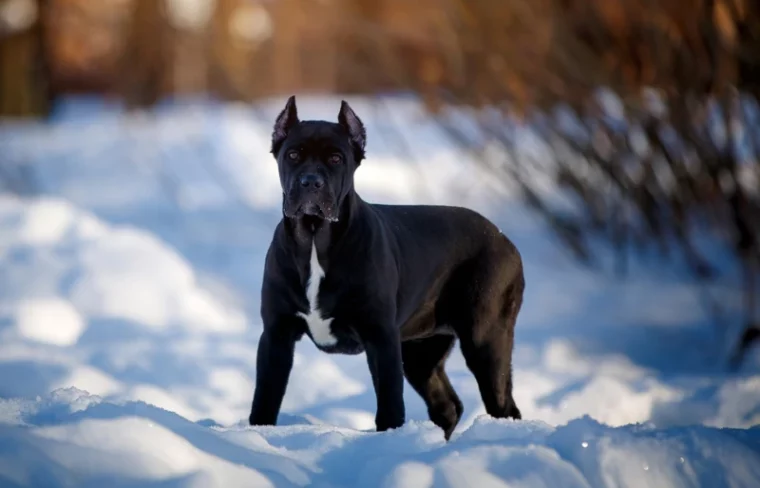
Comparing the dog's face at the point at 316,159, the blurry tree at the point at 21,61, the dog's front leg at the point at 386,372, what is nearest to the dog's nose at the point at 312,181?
the dog's face at the point at 316,159

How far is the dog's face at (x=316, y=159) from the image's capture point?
13.1ft

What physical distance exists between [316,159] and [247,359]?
2842 mm

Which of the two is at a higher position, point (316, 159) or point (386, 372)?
point (316, 159)

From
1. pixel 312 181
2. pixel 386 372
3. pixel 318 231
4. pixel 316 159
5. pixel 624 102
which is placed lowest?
pixel 386 372

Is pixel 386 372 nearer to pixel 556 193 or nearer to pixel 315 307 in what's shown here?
pixel 315 307

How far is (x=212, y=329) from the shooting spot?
297 inches

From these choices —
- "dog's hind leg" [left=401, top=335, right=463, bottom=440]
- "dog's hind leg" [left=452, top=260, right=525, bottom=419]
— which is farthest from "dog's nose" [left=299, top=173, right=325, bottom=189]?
"dog's hind leg" [left=401, top=335, right=463, bottom=440]

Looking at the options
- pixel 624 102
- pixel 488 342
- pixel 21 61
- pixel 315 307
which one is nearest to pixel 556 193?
pixel 624 102

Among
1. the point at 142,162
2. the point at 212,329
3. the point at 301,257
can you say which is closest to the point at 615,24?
the point at 212,329

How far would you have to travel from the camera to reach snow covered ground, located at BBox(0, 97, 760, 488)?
3354 millimetres

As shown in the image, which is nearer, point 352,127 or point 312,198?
point 312,198

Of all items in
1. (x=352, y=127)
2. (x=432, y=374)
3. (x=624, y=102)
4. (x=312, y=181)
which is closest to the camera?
(x=312, y=181)

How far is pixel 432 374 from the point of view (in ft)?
16.4

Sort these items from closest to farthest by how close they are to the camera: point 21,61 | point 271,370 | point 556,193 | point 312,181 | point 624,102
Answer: point 312,181
point 271,370
point 624,102
point 556,193
point 21,61
